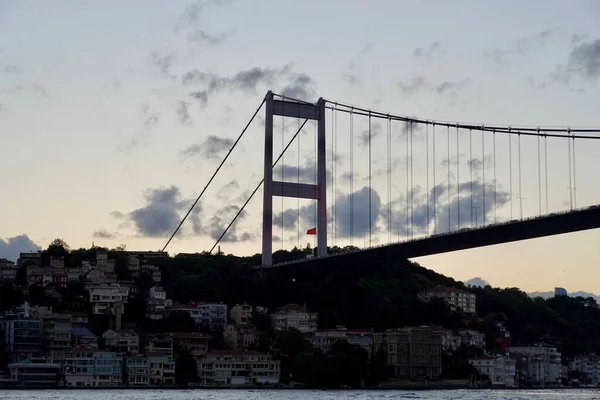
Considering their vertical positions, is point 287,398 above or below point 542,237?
below

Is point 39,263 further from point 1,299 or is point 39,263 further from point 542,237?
point 542,237

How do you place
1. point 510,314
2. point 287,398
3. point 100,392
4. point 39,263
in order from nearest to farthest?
point 287,398 → point 100,392 → point 39,263 → point 510,314

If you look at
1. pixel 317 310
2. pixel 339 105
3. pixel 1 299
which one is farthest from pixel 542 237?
pixel 1 299

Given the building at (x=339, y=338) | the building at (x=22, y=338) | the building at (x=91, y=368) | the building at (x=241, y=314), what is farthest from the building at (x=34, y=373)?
the building at (x=339, y=338)

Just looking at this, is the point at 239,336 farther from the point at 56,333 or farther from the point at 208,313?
the point at 56,333

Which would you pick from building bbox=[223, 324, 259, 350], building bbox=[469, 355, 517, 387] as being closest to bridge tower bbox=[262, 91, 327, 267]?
building bbox=[223, 324, 259, 350]

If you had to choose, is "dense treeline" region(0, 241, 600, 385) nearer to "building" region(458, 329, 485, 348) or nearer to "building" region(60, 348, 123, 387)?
"building" region(458, 329, 485, 348)

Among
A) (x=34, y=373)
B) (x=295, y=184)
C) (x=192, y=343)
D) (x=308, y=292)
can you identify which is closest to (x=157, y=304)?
(x=192, y=343)
